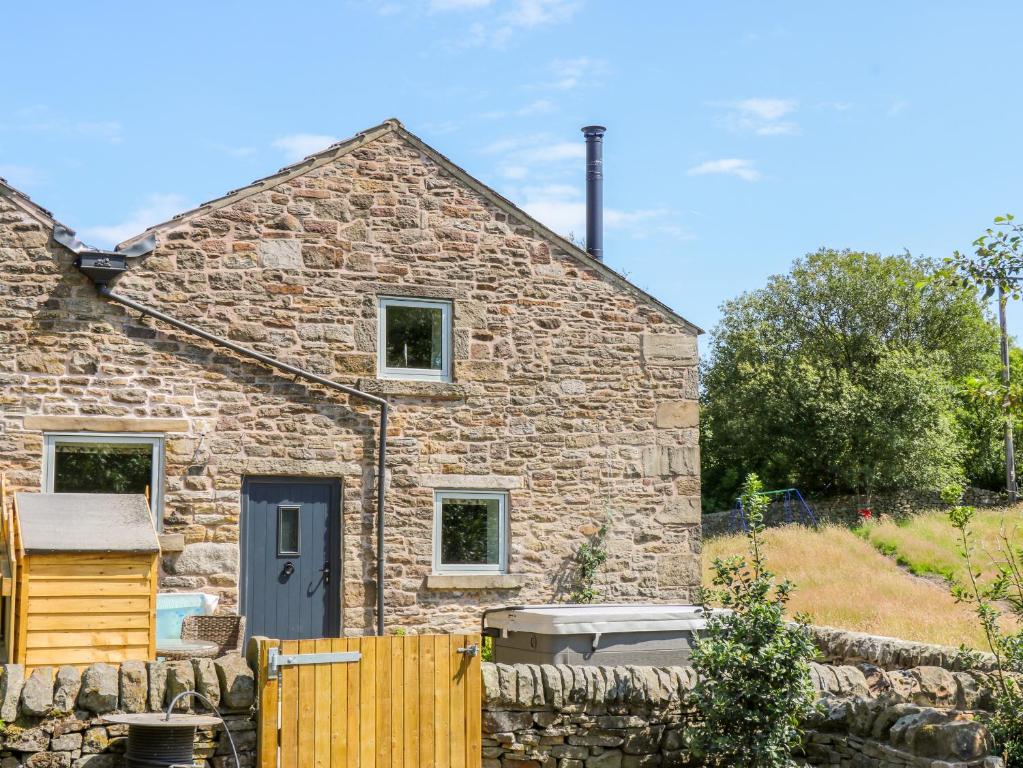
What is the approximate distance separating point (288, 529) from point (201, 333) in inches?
93.2

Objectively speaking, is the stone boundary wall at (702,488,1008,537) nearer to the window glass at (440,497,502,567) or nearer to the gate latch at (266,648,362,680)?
the window glass at (440,497,502,567)

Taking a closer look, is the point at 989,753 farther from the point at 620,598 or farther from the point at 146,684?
Answer: the point at 620,598

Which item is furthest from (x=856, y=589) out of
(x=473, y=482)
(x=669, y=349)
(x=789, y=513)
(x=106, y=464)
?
(x=789, y=513)

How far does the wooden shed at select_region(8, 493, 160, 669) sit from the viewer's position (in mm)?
9594

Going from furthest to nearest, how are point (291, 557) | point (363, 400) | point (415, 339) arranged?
1. point (415, 339)
2. point (363, 400)
3. point (291, 557)

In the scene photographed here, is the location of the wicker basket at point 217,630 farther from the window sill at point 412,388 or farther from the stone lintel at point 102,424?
the window sill at point 412,388

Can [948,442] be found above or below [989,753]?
above

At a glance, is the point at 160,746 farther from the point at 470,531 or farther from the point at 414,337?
the point at 414,337

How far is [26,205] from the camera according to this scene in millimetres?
11938

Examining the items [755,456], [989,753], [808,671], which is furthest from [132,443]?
[755,456]

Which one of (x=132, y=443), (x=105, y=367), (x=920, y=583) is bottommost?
(x=920, y=583)

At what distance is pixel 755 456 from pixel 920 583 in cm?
1745

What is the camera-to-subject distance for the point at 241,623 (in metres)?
10.5

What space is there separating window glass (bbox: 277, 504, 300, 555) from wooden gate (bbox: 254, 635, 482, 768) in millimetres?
4961
